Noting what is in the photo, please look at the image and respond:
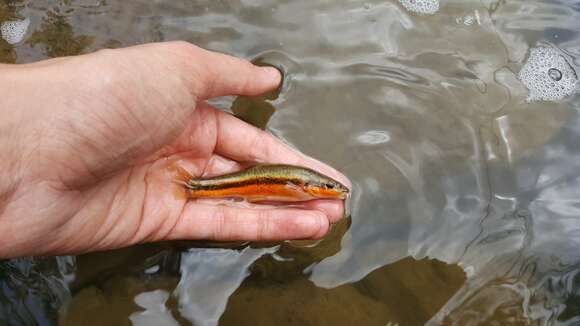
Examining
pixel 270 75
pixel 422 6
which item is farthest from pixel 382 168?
pixel 422 6

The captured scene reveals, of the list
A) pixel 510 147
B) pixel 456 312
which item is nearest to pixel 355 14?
pixel 510 147

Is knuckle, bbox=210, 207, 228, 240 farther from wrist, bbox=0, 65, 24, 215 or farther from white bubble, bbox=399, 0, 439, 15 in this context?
white bubble, bbox=399, 0, 439, 15

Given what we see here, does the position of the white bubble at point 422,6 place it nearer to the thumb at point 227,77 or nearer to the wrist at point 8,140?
the thumb at point 227,77

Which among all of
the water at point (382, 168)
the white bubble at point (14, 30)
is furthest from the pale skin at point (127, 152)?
the white bubble at point (14, 30)

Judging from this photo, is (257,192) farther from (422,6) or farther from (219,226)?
(422,6)

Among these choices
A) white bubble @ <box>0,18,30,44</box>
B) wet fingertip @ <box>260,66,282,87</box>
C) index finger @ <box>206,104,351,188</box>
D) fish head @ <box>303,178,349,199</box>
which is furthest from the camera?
white bubble @ <box>0,18,30,44</box>

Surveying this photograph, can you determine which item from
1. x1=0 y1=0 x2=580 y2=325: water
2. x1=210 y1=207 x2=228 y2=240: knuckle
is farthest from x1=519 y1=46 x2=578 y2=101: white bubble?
x1=210 y1=207 x2=228 y2=240: knuckle

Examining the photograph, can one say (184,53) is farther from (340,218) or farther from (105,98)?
(340,218)
